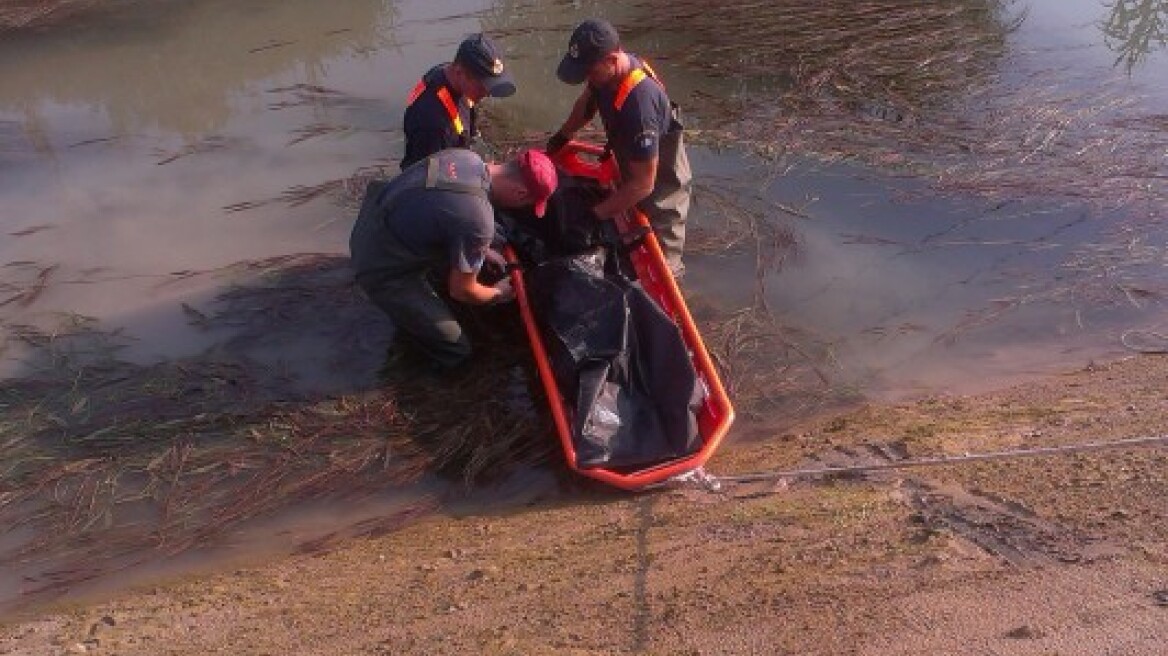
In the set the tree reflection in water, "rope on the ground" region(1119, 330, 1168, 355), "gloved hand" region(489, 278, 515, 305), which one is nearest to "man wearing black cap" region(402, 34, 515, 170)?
"gloved hand" region(489, 278, 515, 305)

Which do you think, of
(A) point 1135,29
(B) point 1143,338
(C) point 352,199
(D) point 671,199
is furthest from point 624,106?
(A) point 1135,29

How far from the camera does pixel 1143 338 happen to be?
487 centimetres

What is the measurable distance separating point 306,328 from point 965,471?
10.9 ft

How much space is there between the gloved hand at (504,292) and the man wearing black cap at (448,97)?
71 cm

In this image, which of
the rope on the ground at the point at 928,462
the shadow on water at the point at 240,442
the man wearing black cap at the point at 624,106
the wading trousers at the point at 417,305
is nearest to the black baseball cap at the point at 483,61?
the man wearing black cap at the point at 624,106

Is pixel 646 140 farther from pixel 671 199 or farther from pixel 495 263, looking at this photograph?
pixel 495 263

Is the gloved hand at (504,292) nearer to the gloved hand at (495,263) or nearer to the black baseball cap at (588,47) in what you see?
the gloved hand at (495,263)

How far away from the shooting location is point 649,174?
14.7ft

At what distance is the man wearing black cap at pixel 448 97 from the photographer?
4.45 m

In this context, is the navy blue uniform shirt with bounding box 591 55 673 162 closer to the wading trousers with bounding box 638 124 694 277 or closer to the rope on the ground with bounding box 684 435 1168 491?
the wading trousers with bounding box 638 124 694 277

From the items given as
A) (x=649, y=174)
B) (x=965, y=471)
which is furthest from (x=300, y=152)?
(x=965, y=471)

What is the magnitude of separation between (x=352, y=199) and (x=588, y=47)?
244cm

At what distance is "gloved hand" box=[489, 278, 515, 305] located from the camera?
445cm

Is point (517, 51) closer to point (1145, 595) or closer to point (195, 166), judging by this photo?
point (195, 166)
